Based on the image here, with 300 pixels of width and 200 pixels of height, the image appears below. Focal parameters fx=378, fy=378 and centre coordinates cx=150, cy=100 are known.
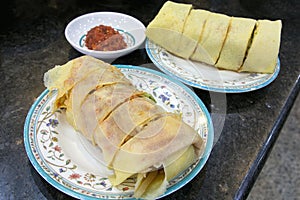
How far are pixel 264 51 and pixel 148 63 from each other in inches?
12.3

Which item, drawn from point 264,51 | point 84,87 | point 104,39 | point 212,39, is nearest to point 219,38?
point 212,39

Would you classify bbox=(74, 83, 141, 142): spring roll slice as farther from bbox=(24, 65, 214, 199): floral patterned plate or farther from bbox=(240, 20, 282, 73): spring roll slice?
bbox=(240, 20, 282, 73): spring roll slice

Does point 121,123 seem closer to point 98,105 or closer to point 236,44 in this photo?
point 98,105

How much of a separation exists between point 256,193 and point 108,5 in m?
0.94

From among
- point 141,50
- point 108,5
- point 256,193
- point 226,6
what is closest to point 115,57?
point 141,50

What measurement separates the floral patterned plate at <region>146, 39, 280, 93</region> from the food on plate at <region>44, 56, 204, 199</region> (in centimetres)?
20

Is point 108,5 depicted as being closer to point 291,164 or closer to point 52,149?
point 52,149

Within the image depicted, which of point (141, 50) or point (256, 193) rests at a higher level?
point (141, 50)

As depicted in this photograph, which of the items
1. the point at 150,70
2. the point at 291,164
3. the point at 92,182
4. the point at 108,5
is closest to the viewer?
the point at 92,182

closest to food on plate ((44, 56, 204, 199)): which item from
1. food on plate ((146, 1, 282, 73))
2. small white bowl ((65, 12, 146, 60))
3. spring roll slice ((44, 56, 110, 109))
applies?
spring roll slice ((44, 56, 110, 109))

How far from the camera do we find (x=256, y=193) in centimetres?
154

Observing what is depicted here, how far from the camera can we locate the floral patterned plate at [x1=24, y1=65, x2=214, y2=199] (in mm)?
682

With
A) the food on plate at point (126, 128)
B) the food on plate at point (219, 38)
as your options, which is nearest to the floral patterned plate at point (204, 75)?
the food on plate at point (219, 38)

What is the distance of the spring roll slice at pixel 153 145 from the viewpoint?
665 millimetres
